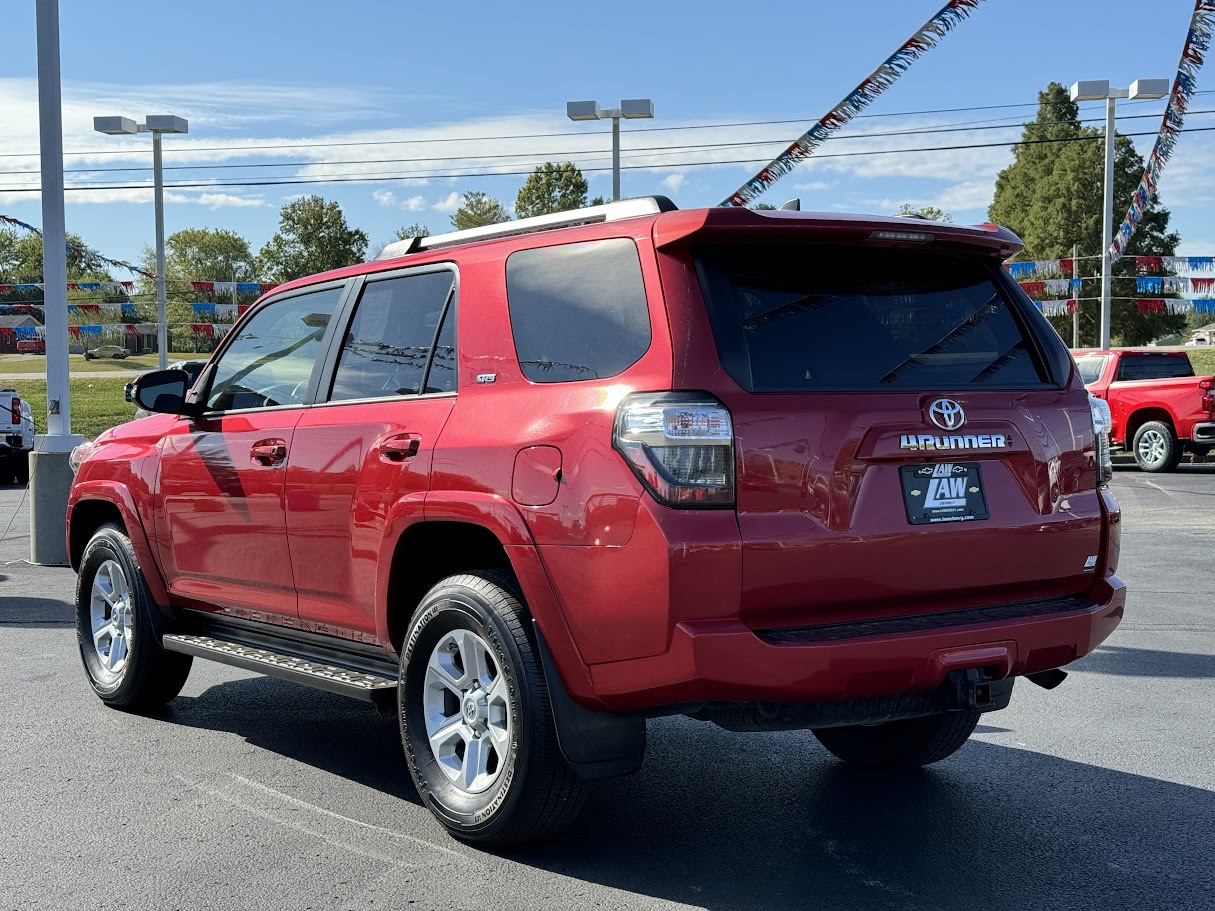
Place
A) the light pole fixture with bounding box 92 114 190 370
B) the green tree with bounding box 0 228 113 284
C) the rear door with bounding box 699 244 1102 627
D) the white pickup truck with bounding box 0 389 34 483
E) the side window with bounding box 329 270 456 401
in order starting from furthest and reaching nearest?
the green tree with bounding box 0 228 113 284 → the light pole fixture with bounding box 92 114 190 370 → the white pickup truck with bounding box 0 389 34 483 → the side window with bounding box 329 270 456 401 → the rear door with bounding box 699 244 1102 627

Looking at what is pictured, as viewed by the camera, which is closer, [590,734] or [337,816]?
[590,734]

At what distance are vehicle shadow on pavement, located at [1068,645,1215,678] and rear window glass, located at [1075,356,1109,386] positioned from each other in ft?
47.7

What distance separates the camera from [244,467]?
5.31m

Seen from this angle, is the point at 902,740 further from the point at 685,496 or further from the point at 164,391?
the point at 164,391

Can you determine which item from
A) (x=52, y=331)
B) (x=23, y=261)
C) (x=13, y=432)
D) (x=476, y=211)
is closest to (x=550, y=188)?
(x=476, y=211)

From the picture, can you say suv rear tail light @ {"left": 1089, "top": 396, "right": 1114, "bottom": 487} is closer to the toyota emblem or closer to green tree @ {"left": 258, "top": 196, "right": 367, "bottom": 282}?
the toyota emblem

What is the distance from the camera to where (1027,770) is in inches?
199

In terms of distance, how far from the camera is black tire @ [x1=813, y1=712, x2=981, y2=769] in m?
4.94

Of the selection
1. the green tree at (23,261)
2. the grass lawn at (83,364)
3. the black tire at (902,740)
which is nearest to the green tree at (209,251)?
the green tree at (23,261)

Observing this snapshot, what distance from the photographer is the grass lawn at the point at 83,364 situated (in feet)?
196

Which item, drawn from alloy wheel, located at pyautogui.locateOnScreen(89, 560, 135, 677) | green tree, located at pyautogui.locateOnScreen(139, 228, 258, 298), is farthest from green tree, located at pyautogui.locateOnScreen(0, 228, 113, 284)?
alloy wheel, located at pyautogui.locateOnScreen(89, 560, 135, 677)

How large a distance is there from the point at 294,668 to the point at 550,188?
2062 inches

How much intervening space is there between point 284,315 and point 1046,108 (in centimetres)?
6855

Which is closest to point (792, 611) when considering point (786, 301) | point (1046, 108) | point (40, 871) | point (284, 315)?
point (786, 301)
